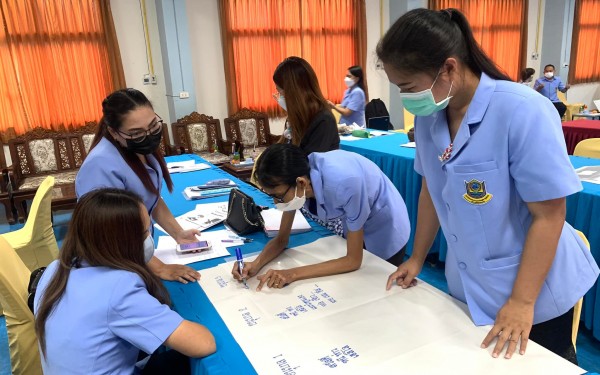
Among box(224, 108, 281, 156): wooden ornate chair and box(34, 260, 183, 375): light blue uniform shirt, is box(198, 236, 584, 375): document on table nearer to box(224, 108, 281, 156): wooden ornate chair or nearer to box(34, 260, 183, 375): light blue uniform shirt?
box(34, 260, 183, 375): light blue uniform shirt

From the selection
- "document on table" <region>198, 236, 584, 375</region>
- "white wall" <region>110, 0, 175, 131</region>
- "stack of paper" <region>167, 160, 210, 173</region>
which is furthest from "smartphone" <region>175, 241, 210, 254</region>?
"white wall" <region>110, 0, 175, 131</region>

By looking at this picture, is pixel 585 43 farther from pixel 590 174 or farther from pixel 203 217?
pixel 203 217

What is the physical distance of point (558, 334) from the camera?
40.6 inches

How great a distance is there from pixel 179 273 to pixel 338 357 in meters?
0.64

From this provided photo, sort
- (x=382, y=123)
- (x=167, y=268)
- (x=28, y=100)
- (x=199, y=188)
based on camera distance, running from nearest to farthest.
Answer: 1. (x=167, y=268)
2. (x=199, y=188)
3. (x=28, y=100)
4. (x=382, y=123)

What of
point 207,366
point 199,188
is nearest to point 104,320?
point 207,366

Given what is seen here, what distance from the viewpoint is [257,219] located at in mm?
1723

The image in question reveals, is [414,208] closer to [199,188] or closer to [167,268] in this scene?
[199,188]

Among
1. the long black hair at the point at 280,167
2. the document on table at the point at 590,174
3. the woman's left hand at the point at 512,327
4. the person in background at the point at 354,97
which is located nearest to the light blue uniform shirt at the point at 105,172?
the long black hair at the point at 280,167

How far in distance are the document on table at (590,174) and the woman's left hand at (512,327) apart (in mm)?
1613

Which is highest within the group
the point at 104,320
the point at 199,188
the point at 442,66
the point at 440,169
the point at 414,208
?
the point at 442,66

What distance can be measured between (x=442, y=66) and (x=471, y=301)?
0.55m

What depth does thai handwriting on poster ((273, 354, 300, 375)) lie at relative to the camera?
879 mm

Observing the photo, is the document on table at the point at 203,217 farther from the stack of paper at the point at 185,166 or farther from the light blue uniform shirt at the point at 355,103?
the light blue uniform shirt at the point at 355,103
